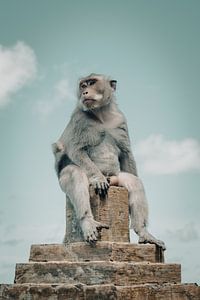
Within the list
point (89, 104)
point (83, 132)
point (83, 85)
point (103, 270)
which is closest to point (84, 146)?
point (83, 132)

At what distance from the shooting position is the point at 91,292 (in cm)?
772

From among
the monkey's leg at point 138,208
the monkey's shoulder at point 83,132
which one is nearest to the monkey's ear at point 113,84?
the monkey's shoulder at point 83,132

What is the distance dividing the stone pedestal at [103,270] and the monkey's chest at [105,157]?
0.43 meters

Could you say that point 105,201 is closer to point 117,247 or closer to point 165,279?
point 117,247

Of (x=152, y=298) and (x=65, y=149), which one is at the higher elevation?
(x=65, y=149)

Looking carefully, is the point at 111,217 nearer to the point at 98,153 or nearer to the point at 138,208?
the point at 138,208

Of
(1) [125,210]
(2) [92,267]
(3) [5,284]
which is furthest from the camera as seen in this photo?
(1) [125,210]

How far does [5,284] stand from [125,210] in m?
2.47

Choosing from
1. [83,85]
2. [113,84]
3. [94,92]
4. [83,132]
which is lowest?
[83,132]

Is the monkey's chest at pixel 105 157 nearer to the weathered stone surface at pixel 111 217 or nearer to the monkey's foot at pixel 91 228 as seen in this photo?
the weathered stone surface at pixel 111 217

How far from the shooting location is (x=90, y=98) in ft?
30.6

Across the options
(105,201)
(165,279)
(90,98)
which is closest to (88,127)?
(90,98)

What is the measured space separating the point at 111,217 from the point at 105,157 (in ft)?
3.78

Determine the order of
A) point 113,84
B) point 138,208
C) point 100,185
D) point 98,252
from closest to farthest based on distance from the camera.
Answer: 1. point 98,252
2. point 100,185
3. point 138,208
4. point 113,84
